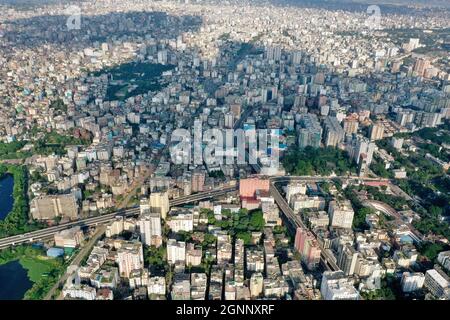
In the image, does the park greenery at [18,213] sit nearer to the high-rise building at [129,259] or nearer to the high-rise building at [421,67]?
the high-rise building at [129,259]

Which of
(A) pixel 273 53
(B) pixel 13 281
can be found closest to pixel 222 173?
(B) pixel 13 281

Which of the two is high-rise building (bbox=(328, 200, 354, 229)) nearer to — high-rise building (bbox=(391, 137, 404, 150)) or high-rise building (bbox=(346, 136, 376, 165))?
high-rise building (bbox=(346, 136, 376, 165))

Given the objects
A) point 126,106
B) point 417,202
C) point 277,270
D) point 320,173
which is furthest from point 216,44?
point 277,270

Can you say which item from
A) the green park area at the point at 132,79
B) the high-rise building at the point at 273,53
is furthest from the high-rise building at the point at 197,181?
the high-rise building at the point at 273,53

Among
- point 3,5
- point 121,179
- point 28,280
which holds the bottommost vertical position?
point 28,280

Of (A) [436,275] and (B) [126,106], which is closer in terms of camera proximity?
(A) [436,275]

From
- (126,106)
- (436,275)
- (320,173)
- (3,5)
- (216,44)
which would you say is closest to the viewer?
(436,275)
